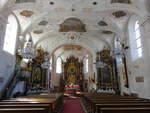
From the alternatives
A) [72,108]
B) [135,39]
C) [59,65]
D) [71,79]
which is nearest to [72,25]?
[135,39]

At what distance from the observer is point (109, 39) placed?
15047mm

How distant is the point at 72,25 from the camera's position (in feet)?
43.2

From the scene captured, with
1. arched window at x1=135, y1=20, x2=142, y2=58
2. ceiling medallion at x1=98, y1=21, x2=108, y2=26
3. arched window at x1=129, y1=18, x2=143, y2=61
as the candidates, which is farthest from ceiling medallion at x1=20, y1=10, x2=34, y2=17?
arched window at x1=135, y1=20, x2=142, y2=58

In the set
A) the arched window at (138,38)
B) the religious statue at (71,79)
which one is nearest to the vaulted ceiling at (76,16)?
the arched window at (138,38)

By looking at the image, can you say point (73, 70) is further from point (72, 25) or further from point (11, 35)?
point (11, 35)

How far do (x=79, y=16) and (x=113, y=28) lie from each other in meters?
3.49

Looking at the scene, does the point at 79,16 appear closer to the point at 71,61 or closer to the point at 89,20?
the point at 89,20

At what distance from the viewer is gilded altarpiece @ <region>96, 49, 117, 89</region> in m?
Answer: 14.8

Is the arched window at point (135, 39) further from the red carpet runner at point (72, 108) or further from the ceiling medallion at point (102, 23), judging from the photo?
the red carpet runner at point (72, 108)

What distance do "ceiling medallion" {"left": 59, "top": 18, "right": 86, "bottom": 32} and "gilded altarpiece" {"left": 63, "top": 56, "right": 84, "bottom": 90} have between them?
9.04 metres

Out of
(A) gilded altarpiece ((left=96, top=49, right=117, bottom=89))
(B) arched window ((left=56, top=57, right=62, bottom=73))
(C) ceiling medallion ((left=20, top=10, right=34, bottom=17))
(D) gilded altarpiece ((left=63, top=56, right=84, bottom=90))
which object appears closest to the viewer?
(C) ceiling medallion ((left=20, top=10, right=34, bottom=17))

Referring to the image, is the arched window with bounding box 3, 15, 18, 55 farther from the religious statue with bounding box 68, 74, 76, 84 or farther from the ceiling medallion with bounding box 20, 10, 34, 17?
the religious statue with bounding box 68, 74, 76, 84

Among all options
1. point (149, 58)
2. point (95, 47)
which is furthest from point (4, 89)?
point (95, 47)

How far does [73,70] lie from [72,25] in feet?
34.2
